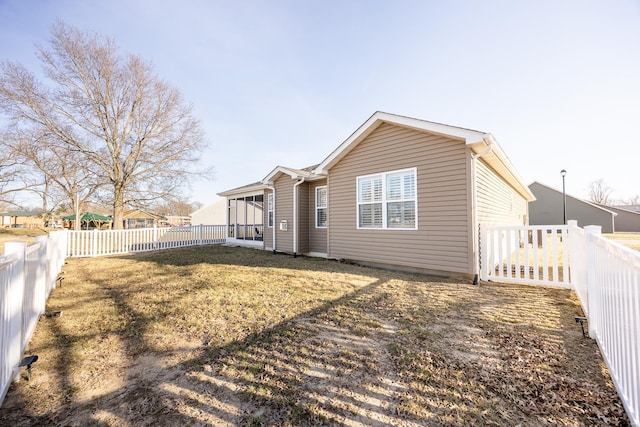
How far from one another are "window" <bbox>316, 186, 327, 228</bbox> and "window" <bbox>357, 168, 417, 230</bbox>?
6.39 ft

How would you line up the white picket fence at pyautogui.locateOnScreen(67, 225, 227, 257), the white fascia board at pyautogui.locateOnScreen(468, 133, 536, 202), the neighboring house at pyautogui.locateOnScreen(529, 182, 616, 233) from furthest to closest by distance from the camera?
1. the neighboring house at pyautogui.locateOnScreen(529, 182, 616, 233)
2. the white picket fence at pyautogui.locateOnScreen(67, 225, 227, 257)
3. the white fascia board at pyautogui.locateOnScreen(468, 133, 536, 202)

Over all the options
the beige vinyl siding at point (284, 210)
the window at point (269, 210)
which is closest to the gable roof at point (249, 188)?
the window at point (269, 210)

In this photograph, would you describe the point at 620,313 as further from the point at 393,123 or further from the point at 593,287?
the point at 393,123

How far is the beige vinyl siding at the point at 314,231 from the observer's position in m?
9.31

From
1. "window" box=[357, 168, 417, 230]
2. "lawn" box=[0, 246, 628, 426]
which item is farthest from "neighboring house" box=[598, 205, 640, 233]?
"lawn" box=[0, 246, 628, 426]

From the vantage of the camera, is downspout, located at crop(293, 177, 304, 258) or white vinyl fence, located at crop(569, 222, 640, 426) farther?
downspout, located at crop(293, 177, 304, 258)

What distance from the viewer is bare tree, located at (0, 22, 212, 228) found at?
14.0 meters

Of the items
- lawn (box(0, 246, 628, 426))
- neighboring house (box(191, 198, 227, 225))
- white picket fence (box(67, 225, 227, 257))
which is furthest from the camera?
neighboring house (box(191, 198, 227, 225))

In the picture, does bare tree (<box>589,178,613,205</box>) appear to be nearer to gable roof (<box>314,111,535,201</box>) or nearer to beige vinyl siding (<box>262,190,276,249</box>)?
gable roof (<box>314,111,535,201</box>)

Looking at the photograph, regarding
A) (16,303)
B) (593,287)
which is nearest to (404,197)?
(593,287)

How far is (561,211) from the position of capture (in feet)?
74.5

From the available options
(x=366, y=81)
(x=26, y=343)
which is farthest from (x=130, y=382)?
(x=366, y=81)

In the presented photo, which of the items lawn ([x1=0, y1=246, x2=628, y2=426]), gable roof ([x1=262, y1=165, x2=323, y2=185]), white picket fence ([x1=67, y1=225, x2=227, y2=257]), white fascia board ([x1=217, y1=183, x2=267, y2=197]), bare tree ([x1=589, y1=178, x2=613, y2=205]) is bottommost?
lawn ([x1=0, y1=246, x2=628, y2=426])

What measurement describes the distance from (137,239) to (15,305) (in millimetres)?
10988
